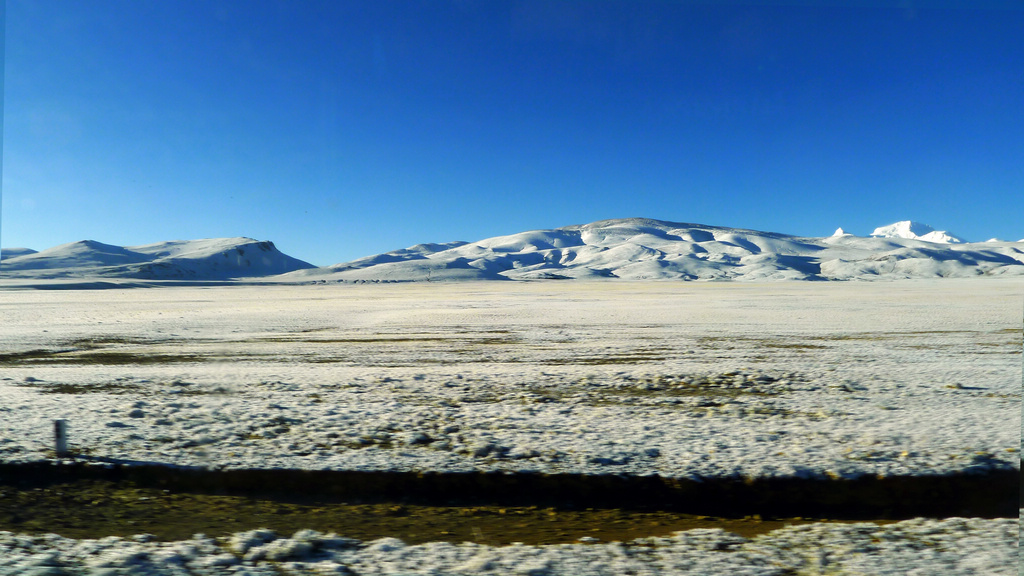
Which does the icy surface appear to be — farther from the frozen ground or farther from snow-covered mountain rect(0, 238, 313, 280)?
snow-covered mountain rect(0, 238, 313, 280)

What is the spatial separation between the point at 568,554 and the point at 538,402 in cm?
397

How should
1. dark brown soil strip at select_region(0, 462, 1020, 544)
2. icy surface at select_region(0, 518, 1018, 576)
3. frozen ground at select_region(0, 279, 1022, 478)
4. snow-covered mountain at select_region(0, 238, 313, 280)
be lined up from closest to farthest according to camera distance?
icy surface at select_region(0, 518, 1018, 576), dark brown soil strip at select_region(0, 462, 1020, 544), frozen ground at select_region(0, 279, 1022, 478), snow-covered mountain at select_region(0, 238, 313, 280)

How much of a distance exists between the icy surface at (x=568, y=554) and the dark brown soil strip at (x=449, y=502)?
21 centimetres

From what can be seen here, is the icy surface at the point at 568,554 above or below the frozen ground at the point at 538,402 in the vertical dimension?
below

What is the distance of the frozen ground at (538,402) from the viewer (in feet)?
19.1

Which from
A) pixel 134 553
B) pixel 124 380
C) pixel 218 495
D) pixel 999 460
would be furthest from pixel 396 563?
pixel 124 380

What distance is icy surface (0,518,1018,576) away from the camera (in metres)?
3.79

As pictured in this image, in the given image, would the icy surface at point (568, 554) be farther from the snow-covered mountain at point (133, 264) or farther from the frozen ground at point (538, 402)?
the snow-covered mountain at point (133, 264)

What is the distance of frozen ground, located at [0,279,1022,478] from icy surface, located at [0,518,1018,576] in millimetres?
1122

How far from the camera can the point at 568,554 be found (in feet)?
13.4

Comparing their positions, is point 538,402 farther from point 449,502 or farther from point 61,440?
point 61,440

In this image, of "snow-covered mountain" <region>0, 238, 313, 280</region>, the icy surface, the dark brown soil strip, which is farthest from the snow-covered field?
"snow-covered mountain" <region>0, 238, 313, 280</region>

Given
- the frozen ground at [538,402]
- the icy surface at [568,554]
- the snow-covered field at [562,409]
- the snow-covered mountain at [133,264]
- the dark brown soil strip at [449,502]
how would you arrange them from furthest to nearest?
the snow-covered mountain at [133,264] → the frozen ground at [538,402] → the snow-covered field at [562,409] → the dark brown soil strip at [449,502] → the icy surface at [568,554]

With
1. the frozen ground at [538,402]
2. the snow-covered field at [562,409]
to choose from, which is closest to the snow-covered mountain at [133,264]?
the frozen ground at [538,402]
